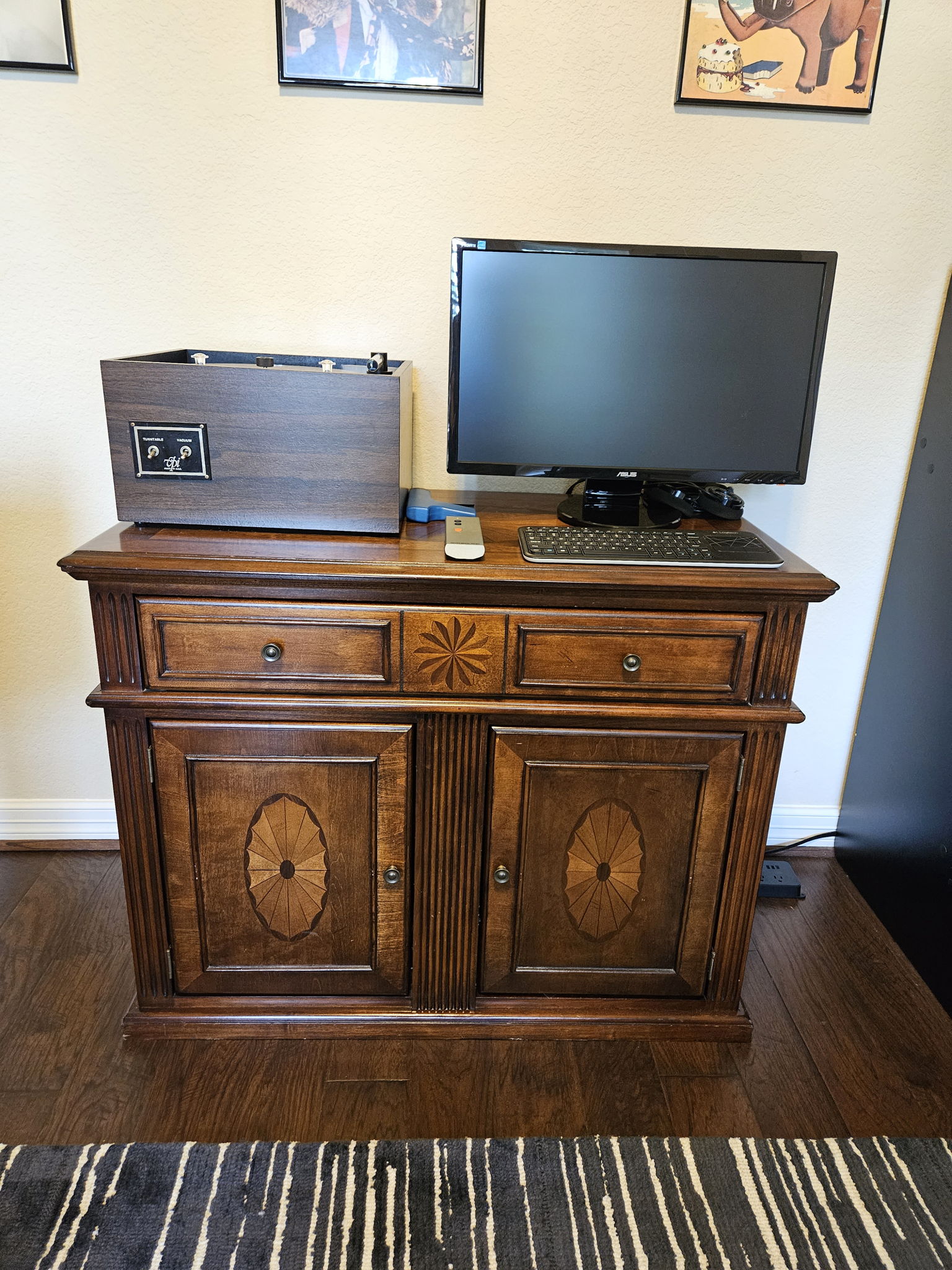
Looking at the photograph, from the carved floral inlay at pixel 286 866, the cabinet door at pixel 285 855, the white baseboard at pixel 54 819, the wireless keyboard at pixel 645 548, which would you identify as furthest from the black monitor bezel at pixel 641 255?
the white baseboard at pixel 54 819

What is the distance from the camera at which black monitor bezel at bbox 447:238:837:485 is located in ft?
4.46

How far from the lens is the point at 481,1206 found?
124 centimetres

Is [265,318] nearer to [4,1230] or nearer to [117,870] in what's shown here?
[117,870]

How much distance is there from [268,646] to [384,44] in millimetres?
1098

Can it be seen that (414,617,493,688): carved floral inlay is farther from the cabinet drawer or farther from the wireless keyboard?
the wireless keyboard

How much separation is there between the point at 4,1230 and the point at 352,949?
0.60 m

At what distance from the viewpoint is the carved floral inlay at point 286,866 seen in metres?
1.41

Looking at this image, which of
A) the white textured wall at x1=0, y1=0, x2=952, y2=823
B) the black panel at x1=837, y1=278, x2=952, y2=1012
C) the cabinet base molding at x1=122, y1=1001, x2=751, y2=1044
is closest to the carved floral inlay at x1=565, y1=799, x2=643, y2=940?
the cabinet base molding at x1=122, y1=1001, x2=751, y2=1044

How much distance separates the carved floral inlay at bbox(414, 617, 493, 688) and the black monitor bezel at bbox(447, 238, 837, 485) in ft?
1.04

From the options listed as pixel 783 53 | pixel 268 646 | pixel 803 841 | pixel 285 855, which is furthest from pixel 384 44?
pixel 803 841

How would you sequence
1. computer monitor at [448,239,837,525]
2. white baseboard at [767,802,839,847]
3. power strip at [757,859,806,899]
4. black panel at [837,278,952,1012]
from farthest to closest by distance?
white baseboard at [767,802,839,847] → power strip at [757,859,806,899] → black panel at [837,278,952,1012] → computer monitor at [448,239,837,525]

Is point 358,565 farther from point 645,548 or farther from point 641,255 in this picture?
point 641,255

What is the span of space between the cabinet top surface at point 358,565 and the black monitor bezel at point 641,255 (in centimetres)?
17

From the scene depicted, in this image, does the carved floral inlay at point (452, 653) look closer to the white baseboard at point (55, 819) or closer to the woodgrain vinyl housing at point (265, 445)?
the woodgrain vinyl housing at point (265, 445)
